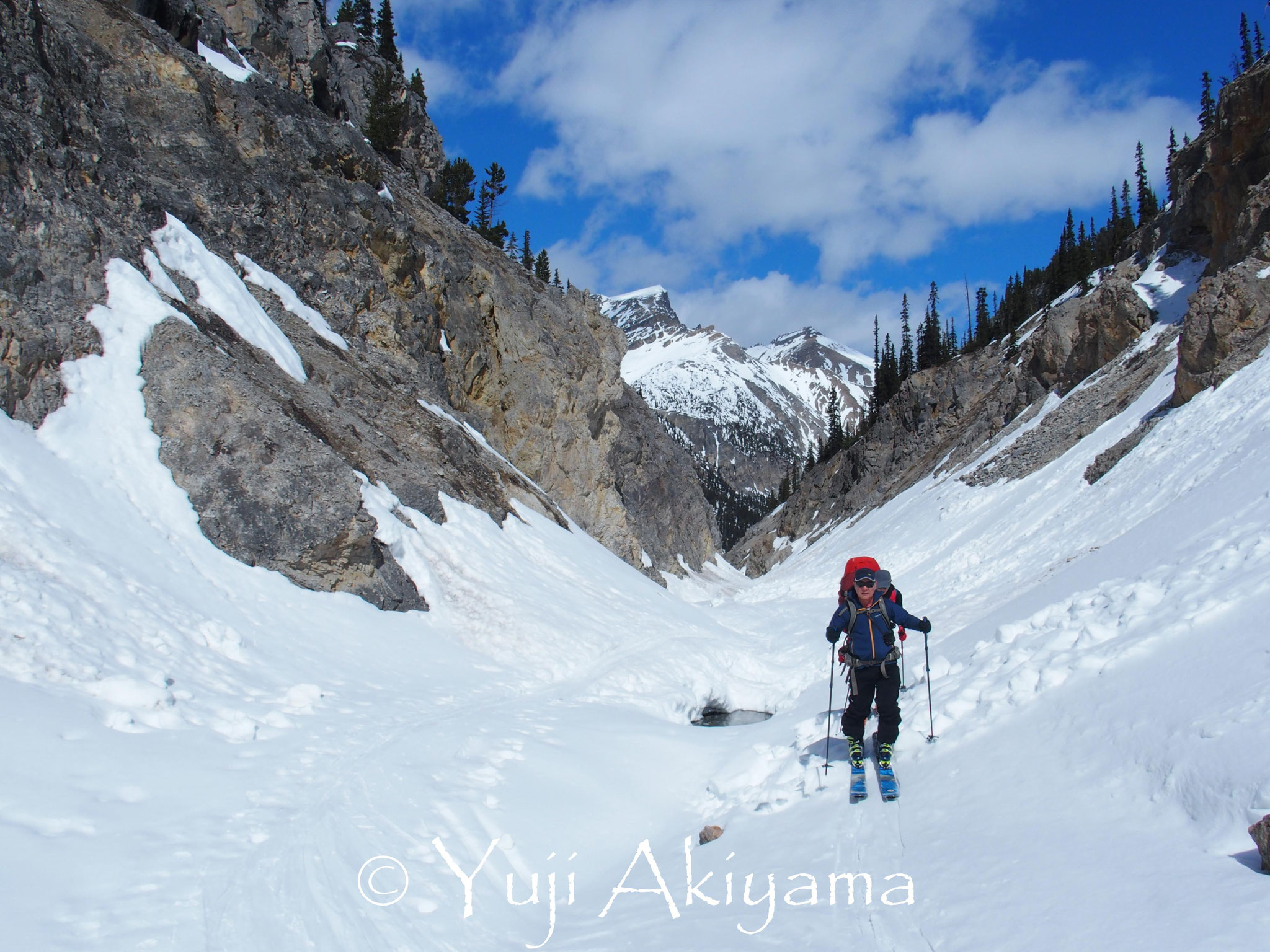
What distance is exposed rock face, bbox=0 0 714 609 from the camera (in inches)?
504

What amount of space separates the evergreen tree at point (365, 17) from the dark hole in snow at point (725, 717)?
68.8 metres

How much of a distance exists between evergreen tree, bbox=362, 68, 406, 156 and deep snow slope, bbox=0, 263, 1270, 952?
31.0 m

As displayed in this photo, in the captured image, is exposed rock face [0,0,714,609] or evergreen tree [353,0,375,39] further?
evergreen tree [353,0,375,39]

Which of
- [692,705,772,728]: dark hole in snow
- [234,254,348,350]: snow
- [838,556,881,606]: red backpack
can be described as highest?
[234,254,348,350]: snow

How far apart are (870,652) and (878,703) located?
514mm

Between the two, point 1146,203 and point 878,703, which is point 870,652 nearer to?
point 878,703

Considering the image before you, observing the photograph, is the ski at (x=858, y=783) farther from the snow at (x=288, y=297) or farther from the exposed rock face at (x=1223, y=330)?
the exposed rock face at (x=1223, y=330)

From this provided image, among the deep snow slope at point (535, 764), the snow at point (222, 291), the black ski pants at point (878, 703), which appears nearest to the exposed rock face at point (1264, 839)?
the deep snow slope at point (535, 764)

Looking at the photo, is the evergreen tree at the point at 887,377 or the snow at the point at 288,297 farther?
the evergreen tree at the point at 887,377

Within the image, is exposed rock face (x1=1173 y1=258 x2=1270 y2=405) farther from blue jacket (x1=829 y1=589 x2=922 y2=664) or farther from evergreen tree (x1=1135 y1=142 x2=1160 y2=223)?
evergreen tree (x1=1135 y1=142 x2=1160 y2=223)

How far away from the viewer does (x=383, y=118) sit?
41.2 m

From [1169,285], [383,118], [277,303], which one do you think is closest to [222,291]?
[277,303]

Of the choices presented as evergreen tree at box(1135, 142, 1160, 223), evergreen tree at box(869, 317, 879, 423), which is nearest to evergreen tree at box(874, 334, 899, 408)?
evergreen tree at box(869, 317, 879, 423)

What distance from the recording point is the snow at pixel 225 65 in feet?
83.9
